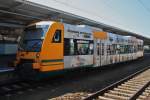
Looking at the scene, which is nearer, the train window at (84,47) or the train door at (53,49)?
the train door at (53,49)

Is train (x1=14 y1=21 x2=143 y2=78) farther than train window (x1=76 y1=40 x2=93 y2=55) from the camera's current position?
No

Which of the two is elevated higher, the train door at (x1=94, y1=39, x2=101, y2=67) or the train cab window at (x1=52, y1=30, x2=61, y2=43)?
the train cab window at (x1=52, y1=30, x2=61, y2=43)

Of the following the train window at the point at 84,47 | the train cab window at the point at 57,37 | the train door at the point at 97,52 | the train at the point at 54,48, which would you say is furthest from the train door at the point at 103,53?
the train cab window at the point at 57,37

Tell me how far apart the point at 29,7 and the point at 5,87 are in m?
6.19

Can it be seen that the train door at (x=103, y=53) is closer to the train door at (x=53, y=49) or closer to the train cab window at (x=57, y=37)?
the train door at (x=53, y=49)

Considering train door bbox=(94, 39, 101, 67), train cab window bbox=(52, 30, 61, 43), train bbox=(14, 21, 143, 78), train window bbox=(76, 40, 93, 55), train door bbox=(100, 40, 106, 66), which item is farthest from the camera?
train door bbox=(100, 40, 106, 66)

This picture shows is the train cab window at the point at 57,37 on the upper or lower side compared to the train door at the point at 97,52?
upper

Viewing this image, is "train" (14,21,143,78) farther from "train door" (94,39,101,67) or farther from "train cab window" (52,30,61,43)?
"train door" (94,39,101,67)

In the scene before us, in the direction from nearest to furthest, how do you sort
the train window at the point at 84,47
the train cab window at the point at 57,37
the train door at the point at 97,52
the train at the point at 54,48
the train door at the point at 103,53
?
the train at the point at 54,48, the train cab window at the point at 57,37, the train window at the point at 84,47, the train door at the point at 97,52, the train door at the point at 103,53

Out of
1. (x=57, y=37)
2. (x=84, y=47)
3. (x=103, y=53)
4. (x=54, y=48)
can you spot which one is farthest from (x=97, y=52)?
(x=54, y=48)

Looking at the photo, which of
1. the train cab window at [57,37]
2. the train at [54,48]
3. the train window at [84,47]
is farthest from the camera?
the train window at [84,47]

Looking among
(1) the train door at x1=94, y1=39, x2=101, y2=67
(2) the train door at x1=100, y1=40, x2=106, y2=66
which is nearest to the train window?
(1) the train door at x1=94, y1=39, x2=101, y2=67

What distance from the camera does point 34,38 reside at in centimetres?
1240

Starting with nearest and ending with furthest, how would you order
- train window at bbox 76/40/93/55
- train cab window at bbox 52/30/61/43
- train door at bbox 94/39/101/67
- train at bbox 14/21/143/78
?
train at bbox 14/21/143/78, train cab window at bbox 52/30/61/43, train window at bbox 76/40/93/55, train door at bbox 94/39/101/67
